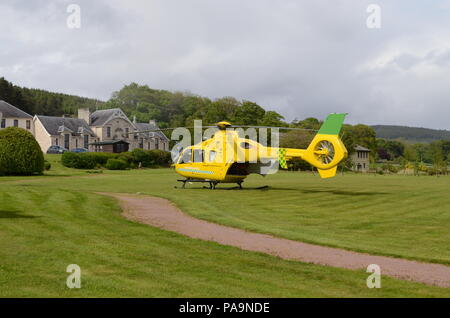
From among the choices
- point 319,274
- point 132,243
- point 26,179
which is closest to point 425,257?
point 319,274

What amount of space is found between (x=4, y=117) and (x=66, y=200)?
220ft

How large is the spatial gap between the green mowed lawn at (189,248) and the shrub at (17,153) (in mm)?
23433

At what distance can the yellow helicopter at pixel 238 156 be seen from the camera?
26.9 metres

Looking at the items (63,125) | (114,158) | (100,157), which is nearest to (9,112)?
(63,125)

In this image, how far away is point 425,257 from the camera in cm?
1177

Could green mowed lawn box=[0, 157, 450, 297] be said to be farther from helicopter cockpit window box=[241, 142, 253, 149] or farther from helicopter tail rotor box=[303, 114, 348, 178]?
helicopter cockpit window box=[241, 142, 253, 149]

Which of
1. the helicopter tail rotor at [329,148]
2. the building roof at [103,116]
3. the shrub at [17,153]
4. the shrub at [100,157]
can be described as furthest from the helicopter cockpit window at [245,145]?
the building roof at [103,116]

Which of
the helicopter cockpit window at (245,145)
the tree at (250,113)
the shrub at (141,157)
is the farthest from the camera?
the tree at (250,113)

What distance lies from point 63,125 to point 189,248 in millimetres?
78785

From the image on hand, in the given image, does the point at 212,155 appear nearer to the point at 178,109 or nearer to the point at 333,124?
the point at 333,124

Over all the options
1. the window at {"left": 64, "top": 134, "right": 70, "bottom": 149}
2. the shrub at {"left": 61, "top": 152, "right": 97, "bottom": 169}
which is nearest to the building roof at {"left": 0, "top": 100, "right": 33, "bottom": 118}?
the window at {"left": 64, "top": 134, "right": 70, "bottom": 149}

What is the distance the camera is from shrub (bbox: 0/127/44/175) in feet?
145

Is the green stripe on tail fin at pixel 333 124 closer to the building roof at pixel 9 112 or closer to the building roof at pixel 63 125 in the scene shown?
the building roof at pixel 63 125
